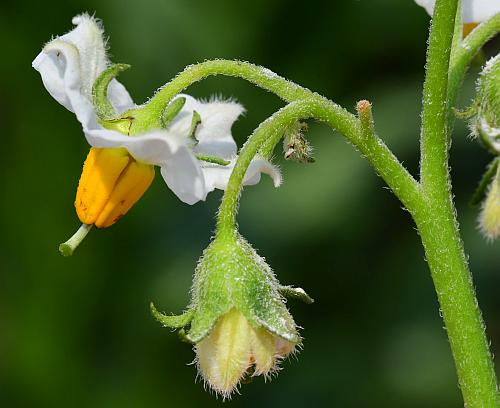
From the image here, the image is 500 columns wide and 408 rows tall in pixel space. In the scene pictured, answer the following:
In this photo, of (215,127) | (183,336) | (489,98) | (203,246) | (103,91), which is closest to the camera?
(183,336)

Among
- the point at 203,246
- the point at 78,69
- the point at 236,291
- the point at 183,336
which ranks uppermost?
the point at 203,246

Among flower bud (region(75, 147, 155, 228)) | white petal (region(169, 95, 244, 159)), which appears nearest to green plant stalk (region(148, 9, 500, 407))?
flower bud (region(75, 147, 155, 228))

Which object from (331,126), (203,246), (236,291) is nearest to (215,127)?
(331,126)

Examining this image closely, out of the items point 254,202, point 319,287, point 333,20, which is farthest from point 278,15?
point 319,287

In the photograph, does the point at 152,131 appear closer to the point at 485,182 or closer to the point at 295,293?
the point at 295,293

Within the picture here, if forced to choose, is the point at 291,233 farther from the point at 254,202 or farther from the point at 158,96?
the point at 158,96

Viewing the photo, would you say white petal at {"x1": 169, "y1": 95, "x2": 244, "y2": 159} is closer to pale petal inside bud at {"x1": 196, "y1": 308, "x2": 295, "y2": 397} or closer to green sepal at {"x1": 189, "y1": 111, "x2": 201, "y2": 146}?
green sepal at {"x1": 189, "y1": 111, "x2": 201, "y2": 146}

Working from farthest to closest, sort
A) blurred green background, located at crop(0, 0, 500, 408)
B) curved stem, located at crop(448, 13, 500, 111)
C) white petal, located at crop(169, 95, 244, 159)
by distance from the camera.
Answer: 1. blurred green background, located at crop(0, 0, 500, 408)
2. white petal, located at crop(169, 95, 244, 159)
3. curved stem, located at crop(448, 13, 500, 111)
